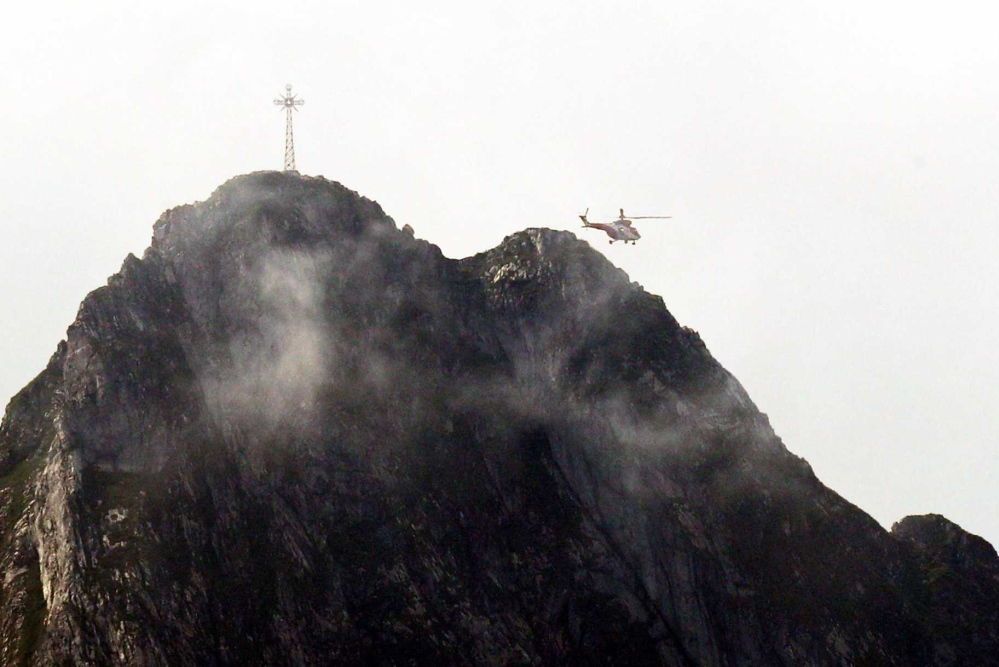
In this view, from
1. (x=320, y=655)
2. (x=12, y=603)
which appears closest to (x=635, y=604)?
(x=320, y=655)

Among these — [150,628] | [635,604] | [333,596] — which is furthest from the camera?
[635,604]

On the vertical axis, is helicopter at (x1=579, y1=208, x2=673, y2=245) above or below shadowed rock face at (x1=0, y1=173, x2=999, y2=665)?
above

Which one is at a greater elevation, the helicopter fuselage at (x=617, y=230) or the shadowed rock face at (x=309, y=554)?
the helicopter fuselage at (x=617, y=230)

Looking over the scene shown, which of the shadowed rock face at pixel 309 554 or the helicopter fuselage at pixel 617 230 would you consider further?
the helicopter fuselage at pixel 617 230

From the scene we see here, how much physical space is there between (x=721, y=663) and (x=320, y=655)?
55705 mm

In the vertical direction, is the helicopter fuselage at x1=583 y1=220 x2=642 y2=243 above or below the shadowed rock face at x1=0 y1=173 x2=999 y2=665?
above

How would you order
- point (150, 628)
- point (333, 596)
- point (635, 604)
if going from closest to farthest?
point (150, 628), point (333, 596), point (635, 604)

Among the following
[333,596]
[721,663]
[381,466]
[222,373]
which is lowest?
[721,663]

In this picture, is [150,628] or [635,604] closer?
[150,628]

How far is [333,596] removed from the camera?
181 meters

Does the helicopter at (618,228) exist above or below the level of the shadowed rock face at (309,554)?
above

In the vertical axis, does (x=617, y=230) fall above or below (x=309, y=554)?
above

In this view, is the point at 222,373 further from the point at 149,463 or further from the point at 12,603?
the point at 12,603

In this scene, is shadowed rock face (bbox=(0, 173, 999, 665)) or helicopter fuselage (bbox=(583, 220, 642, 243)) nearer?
shadowed rock face (bbox=(0, 173, 999, 665))
